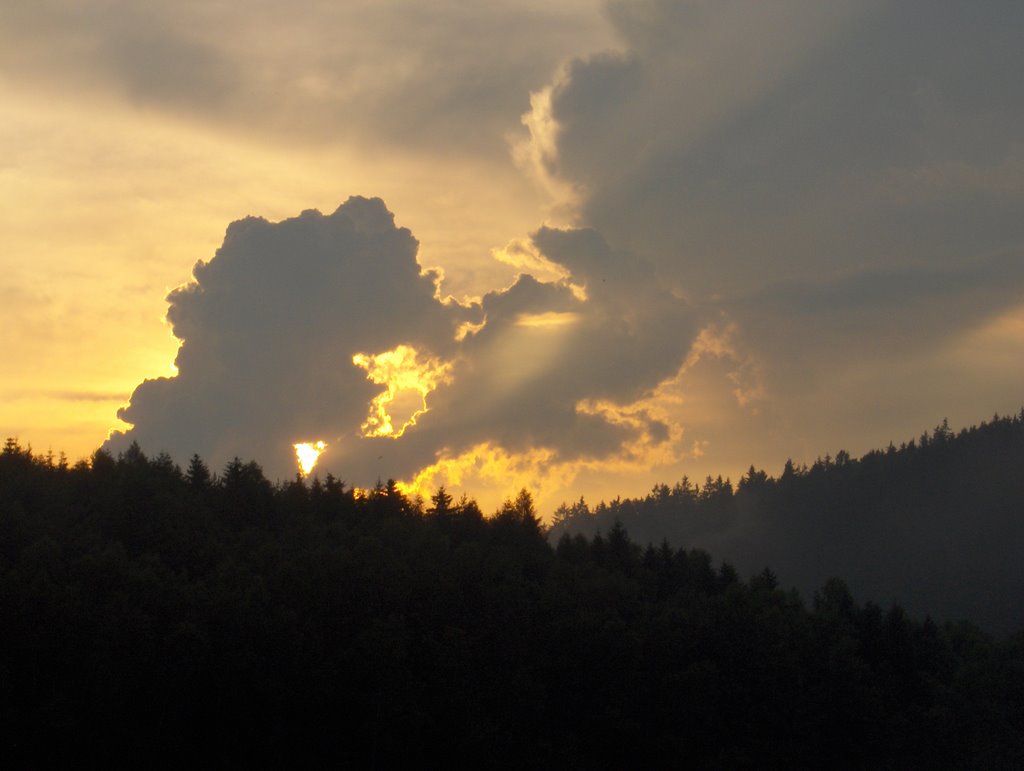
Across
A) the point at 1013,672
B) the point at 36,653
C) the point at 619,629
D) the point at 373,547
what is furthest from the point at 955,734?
the point at 36,653

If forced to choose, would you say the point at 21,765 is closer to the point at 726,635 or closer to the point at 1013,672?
the point at 726,635

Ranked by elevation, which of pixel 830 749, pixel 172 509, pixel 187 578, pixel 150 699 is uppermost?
pixel 172 509

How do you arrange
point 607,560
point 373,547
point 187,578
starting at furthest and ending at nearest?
point 607,560, point 373,547, point 187,578

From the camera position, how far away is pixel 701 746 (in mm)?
92438

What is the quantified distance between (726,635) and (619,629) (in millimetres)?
11986

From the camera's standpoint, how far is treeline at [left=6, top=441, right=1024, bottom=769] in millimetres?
72625

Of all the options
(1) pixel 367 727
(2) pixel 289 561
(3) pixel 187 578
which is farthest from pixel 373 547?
(1) pixel 367 727

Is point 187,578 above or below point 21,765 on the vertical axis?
above

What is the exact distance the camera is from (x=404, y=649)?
81.4 metres

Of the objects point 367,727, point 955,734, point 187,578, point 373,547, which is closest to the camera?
point 367,727

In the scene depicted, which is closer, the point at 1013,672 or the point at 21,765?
the point at 21,765

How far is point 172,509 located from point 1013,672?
253 feet

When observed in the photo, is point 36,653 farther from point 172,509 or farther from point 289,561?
point 172,509

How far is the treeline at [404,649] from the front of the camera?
72625 mm
